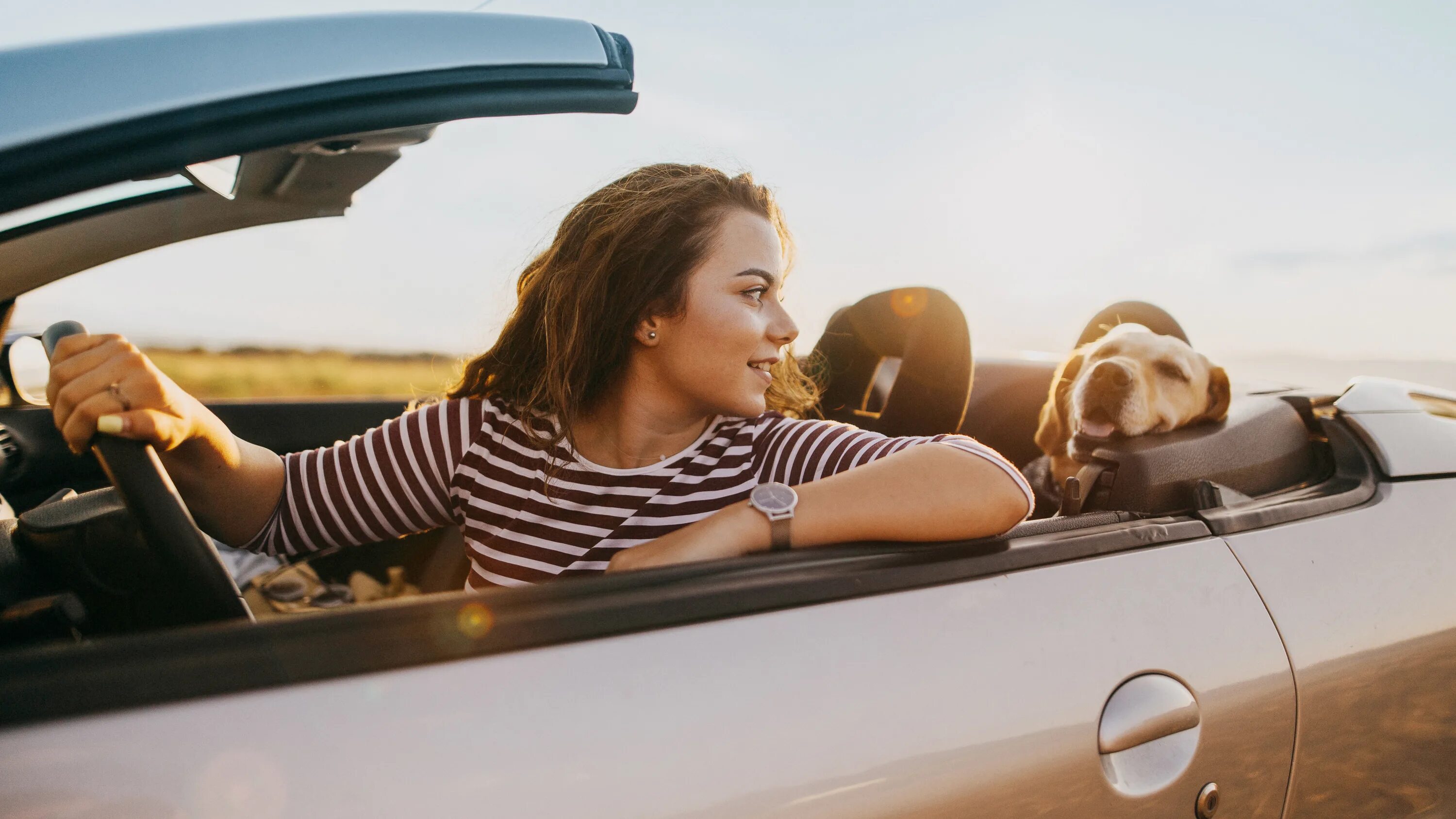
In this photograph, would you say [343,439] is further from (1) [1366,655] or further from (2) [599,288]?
(1) [1366,655]

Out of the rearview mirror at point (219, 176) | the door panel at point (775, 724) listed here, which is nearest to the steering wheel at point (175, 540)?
the door panel at point (775, 724)

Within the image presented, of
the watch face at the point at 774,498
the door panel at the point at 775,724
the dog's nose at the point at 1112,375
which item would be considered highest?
the watch face at the point at 774,498

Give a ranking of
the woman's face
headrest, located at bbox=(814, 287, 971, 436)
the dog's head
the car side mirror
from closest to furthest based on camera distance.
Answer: the woman's face
the car side mirror
the dog's head
headrest, located at bbox=(814, 287, 971, 436)

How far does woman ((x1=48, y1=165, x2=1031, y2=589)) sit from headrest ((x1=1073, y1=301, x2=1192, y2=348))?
1.40 meters

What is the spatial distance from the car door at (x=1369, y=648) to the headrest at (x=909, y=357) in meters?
1.08

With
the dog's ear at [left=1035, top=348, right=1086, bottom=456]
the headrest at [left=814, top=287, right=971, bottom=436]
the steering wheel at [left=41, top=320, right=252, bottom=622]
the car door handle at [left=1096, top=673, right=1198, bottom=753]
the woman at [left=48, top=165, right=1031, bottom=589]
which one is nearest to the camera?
the steering wheel at [left=41, top=320, right=252, bottom=622]

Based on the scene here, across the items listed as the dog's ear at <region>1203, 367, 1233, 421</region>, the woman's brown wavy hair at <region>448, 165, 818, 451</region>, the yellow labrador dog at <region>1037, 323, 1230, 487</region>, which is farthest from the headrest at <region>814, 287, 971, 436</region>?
the woman's brown wavy hair at <region>448, 165, 818, 451</region>

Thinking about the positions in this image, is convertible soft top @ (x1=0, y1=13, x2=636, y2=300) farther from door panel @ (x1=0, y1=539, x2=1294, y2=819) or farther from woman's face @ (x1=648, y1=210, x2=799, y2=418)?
woman's face @ (x1=648, y1=210, x2=799, y2=418)

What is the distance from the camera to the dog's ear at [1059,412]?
245 cm

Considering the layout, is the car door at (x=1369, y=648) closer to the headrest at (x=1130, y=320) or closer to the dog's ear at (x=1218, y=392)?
the dog's ear at (x=1218, y=392)

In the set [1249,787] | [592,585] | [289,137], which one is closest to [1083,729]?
[1249,787]

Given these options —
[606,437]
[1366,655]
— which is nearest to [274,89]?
[606,437]

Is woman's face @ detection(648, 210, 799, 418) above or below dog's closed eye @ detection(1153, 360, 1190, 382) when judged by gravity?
above

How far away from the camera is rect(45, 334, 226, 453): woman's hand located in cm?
101
